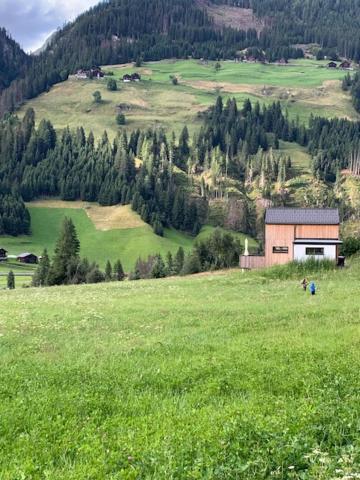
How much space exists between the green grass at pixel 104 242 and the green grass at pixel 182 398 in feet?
427

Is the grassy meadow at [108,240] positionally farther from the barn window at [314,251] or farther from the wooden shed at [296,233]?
the barn window at [314,251]

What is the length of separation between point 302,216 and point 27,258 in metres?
107

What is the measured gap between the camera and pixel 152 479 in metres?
8.95

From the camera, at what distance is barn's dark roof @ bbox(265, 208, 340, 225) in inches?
2734

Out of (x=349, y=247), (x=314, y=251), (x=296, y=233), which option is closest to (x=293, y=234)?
(x=296, y=233)

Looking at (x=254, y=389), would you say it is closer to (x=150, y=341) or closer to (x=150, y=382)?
(x=150, y=382)

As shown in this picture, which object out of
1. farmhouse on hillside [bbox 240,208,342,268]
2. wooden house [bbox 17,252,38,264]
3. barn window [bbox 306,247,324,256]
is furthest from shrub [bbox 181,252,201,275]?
wooden house [bbox 17,252,38,264]

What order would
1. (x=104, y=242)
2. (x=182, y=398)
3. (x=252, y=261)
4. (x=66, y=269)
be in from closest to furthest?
(x=182, y=398), (x=252, y=261), (x=66, y=269), (x=104, y=242)

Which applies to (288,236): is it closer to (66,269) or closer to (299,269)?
(299,269)

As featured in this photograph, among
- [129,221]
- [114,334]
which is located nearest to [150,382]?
[114,334]

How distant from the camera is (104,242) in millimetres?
176000

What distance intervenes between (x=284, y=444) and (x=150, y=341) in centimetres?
1187

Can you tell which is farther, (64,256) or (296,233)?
(64,256)

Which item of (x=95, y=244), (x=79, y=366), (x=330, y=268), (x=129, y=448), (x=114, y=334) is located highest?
(x=129, y=448)
